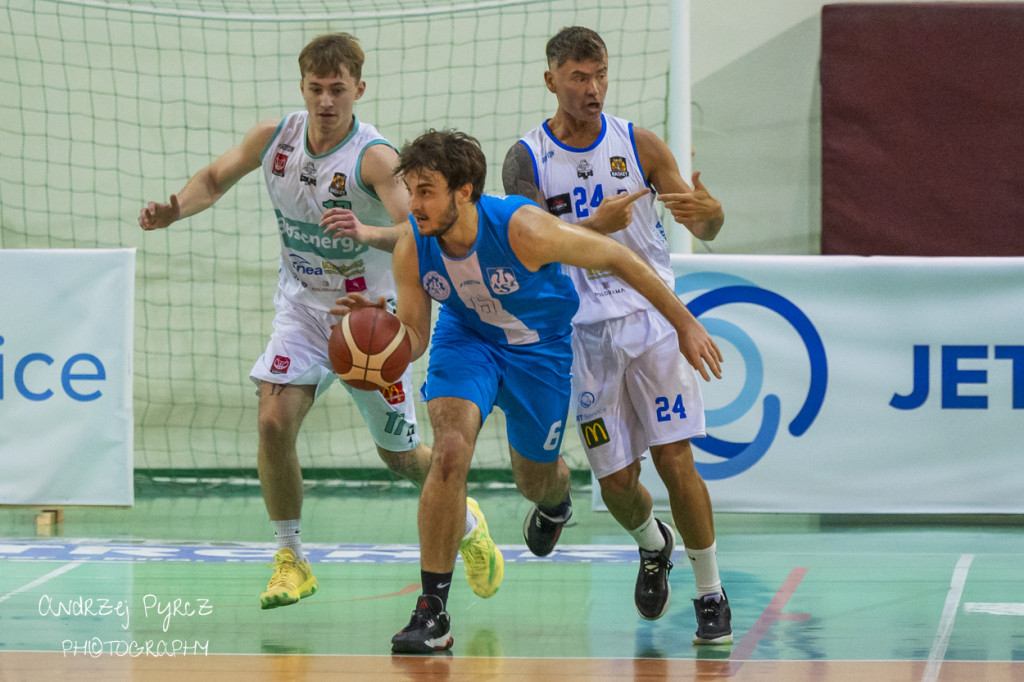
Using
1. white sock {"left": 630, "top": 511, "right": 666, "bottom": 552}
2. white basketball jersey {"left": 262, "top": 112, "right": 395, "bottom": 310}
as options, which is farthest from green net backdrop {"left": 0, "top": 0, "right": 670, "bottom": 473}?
white sock {"left": 630, "top": 511, "right": 666, "bottom": 552}

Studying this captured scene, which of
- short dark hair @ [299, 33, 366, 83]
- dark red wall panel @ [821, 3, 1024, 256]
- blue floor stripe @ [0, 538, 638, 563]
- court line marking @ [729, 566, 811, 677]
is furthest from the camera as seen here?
dark red wall panel @ [821, 3, 1024, 256]

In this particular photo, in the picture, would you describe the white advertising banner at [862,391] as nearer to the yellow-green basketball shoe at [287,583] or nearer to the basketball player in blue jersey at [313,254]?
the basketball player in blue jersey at [313,254]

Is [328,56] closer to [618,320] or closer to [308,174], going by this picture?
[308,174]

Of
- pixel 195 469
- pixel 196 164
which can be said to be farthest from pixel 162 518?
pixel 196 164

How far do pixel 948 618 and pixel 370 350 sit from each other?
2499 mm

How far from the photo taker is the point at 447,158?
4461mm

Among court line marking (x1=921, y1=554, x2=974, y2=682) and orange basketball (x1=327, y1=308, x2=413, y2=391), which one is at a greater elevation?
orange basketball (x1=327, y1=308, x2=413, y2=391)

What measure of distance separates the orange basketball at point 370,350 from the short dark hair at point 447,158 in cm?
53

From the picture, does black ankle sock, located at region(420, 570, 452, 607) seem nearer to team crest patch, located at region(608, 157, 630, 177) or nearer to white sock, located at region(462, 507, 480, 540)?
white sock, located at region(462, 507, 480, 540)

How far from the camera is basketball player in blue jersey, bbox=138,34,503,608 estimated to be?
5246 millimetres

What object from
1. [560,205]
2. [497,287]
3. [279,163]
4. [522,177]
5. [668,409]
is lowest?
[668,409]

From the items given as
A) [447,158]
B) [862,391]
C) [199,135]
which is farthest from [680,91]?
[199,135]

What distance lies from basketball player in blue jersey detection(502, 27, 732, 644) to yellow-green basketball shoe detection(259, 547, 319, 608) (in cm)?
127

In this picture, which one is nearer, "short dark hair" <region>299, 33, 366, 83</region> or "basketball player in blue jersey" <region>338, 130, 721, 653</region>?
"basketball player in blue jersey" <region>338, 130, 721, 653</region>
